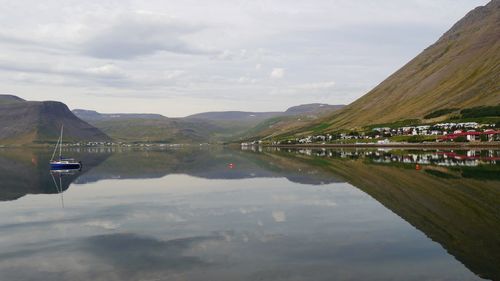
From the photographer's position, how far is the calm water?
28547mm

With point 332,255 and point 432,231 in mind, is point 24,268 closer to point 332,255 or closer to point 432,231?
point 332,255

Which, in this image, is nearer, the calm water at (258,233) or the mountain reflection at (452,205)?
the calm water at (258,233)

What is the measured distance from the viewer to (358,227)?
136ft

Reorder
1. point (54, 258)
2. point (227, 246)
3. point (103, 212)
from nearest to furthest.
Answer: point (54, 258) → point (227, 246) → point (103, 212)

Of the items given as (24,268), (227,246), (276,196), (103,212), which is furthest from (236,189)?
(24,268)

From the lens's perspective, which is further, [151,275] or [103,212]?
[103,212]

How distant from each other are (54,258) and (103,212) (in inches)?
790

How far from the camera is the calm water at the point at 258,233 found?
28.5 m

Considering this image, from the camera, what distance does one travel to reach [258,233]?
38812 mm

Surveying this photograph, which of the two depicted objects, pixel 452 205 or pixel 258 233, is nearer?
pixel 258 233

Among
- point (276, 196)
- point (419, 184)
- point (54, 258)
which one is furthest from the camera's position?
point (419, 184)

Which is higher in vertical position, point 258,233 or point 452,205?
point 258,233

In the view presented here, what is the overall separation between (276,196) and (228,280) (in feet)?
123

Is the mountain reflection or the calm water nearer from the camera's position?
the calm water
